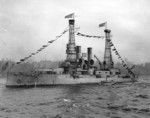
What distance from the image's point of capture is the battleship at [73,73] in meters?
54.9

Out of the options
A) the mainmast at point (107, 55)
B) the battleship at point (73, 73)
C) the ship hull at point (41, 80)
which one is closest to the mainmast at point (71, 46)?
the battleship at point (73, 73)

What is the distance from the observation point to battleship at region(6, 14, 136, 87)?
5494 centimetres

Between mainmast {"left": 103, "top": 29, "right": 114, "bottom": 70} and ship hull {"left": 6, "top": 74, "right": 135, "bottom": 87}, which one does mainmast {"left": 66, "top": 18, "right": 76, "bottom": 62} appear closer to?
ship hull {"left": 6, "top": 74, "right": 135, "bottom": 87}

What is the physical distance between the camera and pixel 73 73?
61.1 metres

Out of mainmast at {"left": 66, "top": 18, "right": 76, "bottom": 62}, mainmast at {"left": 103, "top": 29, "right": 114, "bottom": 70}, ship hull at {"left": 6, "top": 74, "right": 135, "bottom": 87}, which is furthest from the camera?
mainmast at {"left": 103, "top": 29, "right": 114, "bottom": 70}

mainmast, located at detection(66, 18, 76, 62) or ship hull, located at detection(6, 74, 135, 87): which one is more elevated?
mainmast, located at detection(66, 18, 76, 62)

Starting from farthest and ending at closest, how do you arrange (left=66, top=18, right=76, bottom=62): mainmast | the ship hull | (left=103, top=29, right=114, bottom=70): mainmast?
(left=103, top=29, right=114, bottom=70): mainmast < (left=66, top=18, right=76, bottom=62): mainmast < the ship hull

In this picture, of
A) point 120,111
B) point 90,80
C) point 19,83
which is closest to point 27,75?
point 19,83

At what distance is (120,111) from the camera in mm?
22938

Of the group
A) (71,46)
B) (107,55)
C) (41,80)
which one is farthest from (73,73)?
(107,55)

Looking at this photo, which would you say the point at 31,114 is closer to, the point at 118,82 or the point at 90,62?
the point at 90,62

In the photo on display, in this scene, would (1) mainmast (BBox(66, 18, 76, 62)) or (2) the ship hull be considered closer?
(2) the ship hull

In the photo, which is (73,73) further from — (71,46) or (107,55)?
(107,55)

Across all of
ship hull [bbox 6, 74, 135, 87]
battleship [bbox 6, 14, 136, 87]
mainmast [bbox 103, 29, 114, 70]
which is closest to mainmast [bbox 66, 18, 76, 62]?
battleship [bbox 6, 14, 136, 87]
